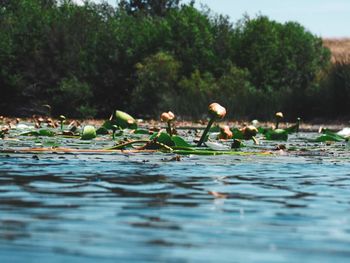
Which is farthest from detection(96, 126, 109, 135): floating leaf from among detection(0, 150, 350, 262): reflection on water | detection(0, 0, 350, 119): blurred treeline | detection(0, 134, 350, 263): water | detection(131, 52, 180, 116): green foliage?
detection(0, 0, 350, 119): blurred treeline

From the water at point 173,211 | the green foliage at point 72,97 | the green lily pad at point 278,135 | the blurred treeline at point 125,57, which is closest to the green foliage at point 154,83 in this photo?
the blurred treeline at point 125,57

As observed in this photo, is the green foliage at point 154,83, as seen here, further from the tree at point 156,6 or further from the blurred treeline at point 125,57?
the tree at point 156,6

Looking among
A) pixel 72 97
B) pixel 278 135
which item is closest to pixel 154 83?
pixel 72 97

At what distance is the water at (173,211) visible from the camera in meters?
3.13

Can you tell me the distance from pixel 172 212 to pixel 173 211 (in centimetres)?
4

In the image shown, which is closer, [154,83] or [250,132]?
[250,132]

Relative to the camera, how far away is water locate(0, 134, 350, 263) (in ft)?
10.3

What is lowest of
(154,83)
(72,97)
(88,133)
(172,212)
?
(172,212)

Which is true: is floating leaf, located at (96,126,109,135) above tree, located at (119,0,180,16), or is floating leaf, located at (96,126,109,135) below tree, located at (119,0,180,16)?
below

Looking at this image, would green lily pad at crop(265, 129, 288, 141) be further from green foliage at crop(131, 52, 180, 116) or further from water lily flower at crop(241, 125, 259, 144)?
green foliage at crop(131, 52, 180, 116)

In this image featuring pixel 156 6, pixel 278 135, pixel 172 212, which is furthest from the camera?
pixel 156 6

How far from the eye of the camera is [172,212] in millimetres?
4211

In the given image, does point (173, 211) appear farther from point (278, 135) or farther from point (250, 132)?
point (278, 135)

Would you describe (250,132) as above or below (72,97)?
below
